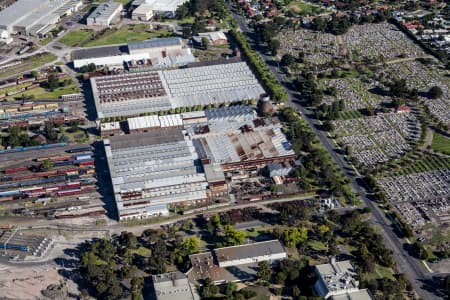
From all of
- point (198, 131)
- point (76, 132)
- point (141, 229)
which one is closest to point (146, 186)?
point (141, 229)

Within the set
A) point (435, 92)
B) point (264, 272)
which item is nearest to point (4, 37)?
point (435, 92)

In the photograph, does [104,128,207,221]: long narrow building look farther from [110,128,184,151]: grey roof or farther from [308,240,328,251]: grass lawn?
[308,240,328,251]: grass lawn

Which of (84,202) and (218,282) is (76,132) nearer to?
(84,202)

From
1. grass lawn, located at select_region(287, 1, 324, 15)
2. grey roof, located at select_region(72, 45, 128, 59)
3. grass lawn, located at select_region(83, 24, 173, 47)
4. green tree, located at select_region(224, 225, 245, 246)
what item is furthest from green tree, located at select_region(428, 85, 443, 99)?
grey roof, located at select_region(72, 45, 128, 59)

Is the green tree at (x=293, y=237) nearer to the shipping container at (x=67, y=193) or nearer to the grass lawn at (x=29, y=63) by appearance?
the shipping container at (x=67, y=193)

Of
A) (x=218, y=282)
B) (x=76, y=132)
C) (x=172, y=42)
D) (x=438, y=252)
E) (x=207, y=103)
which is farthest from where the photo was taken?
(x=172, y=42)
